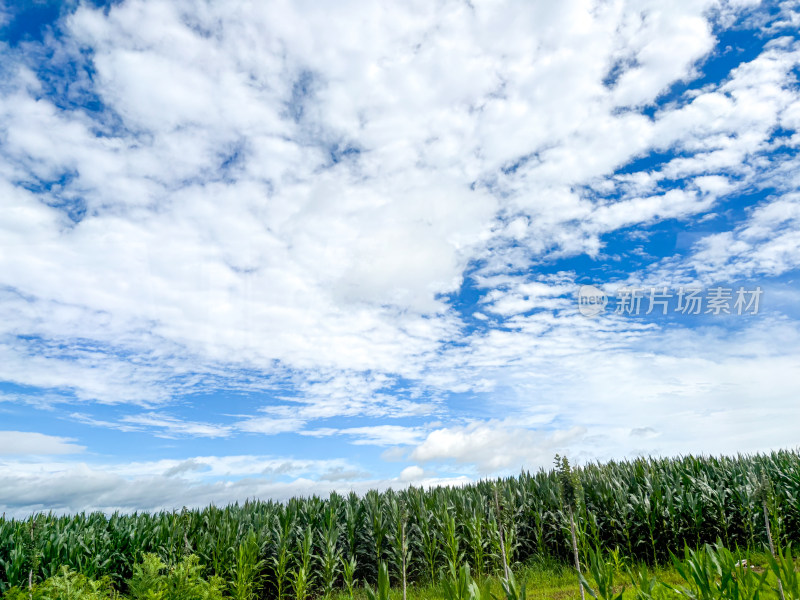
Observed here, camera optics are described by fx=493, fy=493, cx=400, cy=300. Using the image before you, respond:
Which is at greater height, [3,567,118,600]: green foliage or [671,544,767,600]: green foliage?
[671,544,767,600]: green foliage

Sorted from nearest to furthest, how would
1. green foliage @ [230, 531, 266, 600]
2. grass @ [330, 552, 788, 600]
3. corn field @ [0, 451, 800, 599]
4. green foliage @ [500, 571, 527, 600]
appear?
green foliage @ [500, 571, 527, 600] < grass @ [330, 552, 788, 600] < green foliage @ [230, 531, 266, 600] < corn field @ [0, 451, 800, 599]

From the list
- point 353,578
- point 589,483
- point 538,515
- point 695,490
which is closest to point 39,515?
point 353,578

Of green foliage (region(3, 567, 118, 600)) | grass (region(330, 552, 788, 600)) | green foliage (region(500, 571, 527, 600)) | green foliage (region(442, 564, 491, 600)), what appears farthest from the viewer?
grass (region(330, 552, 788, 600))

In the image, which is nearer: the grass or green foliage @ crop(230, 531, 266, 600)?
the grass

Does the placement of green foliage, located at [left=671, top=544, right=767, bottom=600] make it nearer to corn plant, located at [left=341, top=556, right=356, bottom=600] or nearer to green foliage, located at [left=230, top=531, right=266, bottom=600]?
corn plant, located at [left=341, top=556, right=356, bottom=600]

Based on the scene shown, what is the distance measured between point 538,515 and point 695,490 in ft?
12.9

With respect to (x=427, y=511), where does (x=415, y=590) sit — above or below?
below

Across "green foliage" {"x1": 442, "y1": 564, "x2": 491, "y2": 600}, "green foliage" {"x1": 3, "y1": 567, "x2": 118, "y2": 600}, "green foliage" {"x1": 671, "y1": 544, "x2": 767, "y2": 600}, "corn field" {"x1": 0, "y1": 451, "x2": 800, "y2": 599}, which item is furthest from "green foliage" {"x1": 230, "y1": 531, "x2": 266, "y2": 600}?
"green foliage" {"x1": 671, "y1": 544, "x2": 767, "y2": 600}

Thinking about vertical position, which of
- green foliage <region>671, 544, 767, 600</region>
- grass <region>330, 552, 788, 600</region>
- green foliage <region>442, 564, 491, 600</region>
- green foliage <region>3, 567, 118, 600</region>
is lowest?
grass <region>330, 552, 788, 600</region>

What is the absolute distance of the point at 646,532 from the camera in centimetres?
1180

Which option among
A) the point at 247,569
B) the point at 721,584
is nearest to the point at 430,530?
the point at 247,569

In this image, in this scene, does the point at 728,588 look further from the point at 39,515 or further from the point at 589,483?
the point at 39,515

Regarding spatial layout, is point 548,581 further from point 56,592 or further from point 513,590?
point 56,592

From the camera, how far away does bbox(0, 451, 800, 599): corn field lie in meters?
11.0
